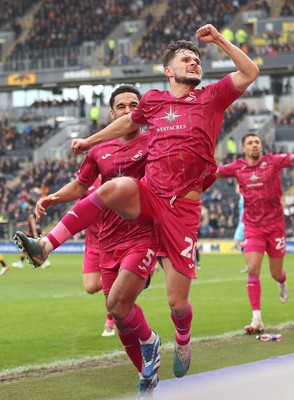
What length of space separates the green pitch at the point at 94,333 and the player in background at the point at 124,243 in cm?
47

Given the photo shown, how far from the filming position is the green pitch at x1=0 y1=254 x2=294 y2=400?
249 inches

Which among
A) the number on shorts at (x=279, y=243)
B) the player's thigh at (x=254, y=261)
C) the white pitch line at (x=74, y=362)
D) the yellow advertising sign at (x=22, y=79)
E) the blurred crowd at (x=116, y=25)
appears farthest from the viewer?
the yellow advertising sign at (x=22, y=79)

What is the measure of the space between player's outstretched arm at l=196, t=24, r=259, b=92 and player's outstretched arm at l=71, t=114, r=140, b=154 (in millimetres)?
908

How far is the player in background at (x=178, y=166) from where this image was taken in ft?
16.8

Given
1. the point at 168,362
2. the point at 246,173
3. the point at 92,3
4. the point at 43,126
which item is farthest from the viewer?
the point at 92,3

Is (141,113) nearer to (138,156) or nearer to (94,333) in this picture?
(138,156)

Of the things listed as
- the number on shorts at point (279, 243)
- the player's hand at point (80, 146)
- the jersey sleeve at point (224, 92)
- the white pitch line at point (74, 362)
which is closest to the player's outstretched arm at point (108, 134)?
the player's hand at point (80, 146)

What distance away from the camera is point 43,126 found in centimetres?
4659

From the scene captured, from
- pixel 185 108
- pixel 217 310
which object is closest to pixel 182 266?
pixel 185 108

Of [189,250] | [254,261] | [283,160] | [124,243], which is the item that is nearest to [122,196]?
[189,250]

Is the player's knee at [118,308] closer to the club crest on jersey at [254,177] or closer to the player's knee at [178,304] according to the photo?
the player's knee at [178,304]

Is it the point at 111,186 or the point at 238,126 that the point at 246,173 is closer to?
the point at 111,186

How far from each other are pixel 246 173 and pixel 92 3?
42695 mm

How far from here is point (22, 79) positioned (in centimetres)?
4772
